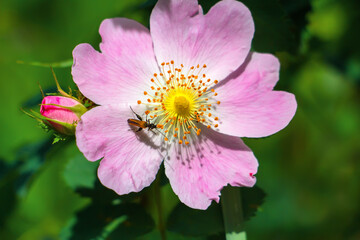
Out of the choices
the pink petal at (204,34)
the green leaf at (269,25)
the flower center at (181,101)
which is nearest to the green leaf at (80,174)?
the flower center at (181,101)

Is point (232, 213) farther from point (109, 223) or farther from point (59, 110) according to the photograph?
point (59, 110)

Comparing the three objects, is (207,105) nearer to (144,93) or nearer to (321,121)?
(144,93)

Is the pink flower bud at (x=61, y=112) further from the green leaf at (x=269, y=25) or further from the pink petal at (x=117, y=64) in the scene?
the green leaf at (x=269, y=25)

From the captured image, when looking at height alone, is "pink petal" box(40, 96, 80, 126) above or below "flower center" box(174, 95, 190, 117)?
above

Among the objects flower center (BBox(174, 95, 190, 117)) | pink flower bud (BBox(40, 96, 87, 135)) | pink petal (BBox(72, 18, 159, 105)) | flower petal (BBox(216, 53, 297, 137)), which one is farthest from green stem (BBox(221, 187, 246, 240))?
pink flower bud (BBox(40, 96, 87, 135))

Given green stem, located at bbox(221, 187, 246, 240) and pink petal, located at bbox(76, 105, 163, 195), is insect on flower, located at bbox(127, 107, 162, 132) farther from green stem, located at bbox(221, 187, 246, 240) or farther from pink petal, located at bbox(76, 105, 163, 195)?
green stem, located at bbox(221, 187, 246, 240)

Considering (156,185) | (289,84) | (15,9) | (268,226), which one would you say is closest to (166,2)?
(156,185)

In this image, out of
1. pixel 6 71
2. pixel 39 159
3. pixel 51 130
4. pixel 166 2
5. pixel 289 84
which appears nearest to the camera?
pixel 51 130

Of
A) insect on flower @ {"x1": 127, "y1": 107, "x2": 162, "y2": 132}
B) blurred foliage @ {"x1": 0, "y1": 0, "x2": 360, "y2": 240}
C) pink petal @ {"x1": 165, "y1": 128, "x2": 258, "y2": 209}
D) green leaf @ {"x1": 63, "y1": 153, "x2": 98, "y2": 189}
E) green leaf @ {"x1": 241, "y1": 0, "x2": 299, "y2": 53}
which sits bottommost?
blurred foliage @ {"x1": 0, "y1": 0, "x2": 360, "y2": 240}
